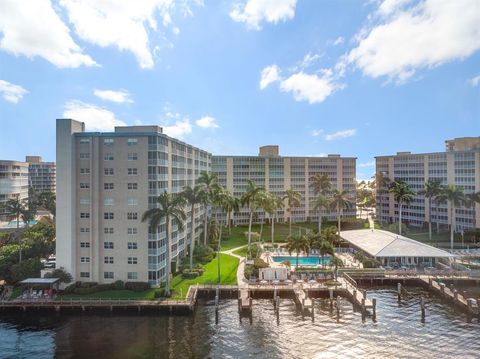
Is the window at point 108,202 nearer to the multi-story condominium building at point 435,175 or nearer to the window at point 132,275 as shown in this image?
the window at point 132,275

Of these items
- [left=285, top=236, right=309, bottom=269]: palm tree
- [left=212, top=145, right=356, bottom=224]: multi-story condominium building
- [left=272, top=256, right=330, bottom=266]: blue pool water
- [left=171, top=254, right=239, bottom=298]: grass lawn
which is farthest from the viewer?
[left=212, top=145, right=356, bottom=224]: multi-story condominium building

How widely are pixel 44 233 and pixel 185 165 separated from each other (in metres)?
41.4

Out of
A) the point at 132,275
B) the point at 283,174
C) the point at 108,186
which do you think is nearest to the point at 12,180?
the point at 108,186

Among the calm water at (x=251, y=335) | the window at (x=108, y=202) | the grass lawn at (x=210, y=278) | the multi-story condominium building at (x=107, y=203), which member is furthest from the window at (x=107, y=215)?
the calm water at (x=251, y=335)

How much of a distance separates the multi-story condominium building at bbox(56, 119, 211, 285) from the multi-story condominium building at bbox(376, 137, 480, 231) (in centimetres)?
8918

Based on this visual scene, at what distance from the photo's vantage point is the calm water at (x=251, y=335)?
44938 mm

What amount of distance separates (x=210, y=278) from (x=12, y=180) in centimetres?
12037

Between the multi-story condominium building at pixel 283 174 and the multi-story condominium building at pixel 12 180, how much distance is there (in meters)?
85.0

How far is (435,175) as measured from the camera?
5000 inches

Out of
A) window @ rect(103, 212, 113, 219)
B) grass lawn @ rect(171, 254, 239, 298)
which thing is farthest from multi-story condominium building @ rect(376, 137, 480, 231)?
window @ rect(103, 212, 113, 219)

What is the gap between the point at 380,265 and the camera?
78.8 meters

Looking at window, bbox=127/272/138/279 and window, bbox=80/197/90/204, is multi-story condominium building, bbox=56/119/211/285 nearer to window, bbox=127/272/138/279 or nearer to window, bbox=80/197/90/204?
window, bbox=80/197/90/204

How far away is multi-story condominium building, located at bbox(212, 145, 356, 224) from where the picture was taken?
462ft

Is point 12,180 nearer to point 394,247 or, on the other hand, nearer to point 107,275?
point 107,275
